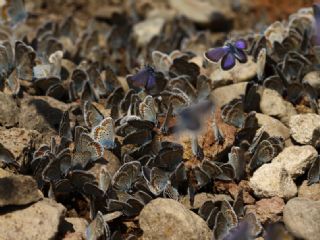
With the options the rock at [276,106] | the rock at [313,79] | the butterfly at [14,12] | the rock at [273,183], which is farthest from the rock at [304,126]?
the butterfly at [14,12]

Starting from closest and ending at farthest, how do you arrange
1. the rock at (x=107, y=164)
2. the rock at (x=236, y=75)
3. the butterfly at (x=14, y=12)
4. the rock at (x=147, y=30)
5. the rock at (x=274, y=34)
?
the rock at (x=107, y=164), the rock at (x=236, y=75), the rock at (x=274, y=34), the butterfly at (x=14, y=12), the rock at (x=147, y=30)

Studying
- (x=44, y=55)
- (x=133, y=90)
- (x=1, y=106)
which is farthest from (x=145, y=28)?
(x=1, y=106)

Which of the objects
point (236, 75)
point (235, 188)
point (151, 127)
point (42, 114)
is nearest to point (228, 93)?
point (236, 75)

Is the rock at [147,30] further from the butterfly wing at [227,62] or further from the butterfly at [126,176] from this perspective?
the butterfly at [126,176]

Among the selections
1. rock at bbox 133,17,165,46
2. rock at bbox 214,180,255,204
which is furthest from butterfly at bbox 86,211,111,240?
rock at bbox 133,17,165,46

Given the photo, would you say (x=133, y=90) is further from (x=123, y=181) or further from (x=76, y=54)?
(x=76, y=54)

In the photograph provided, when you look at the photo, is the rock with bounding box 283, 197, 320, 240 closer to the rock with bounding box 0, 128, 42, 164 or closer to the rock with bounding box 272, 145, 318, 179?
the rock with bounding box 272, 145, 318, 179
